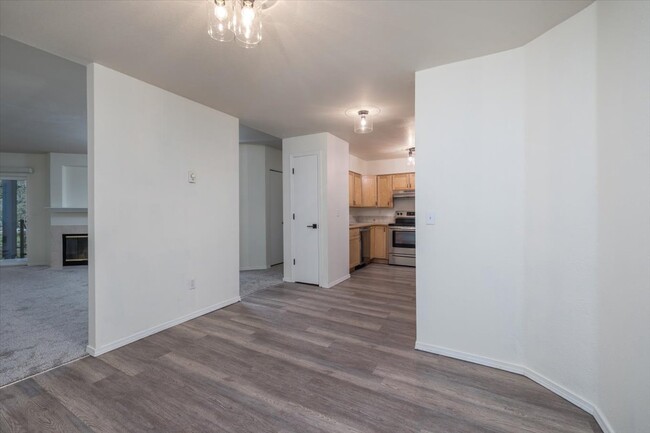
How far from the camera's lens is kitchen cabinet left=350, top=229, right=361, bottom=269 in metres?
5.54

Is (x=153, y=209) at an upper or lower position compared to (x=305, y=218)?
upper

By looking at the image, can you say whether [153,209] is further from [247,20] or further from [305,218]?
[305,218]

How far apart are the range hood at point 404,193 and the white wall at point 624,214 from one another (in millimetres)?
4773

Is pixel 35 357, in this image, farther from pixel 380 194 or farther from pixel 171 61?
pixel 380 194

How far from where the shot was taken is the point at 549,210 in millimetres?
1891

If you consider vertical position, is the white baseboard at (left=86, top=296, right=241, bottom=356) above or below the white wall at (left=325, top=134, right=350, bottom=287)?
below

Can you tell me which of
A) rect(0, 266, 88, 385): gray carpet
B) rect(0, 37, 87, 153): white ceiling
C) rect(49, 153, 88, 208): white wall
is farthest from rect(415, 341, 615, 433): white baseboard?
rect(49, 153, 88, 208): white wall

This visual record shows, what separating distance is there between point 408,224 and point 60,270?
25.6 ft

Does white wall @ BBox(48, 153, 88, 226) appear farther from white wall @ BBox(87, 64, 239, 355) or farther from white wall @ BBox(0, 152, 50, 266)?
white wall @ BBox(87, 64, 239, 355)

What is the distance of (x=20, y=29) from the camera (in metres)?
1.84

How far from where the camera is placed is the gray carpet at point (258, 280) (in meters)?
4.27

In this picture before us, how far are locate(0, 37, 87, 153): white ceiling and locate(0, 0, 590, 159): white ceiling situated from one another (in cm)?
60

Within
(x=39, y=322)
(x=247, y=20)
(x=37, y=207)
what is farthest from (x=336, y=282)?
(x=37, y=207)

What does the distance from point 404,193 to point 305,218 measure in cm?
297
